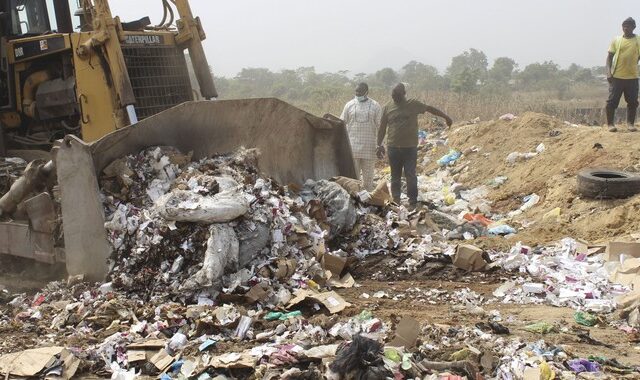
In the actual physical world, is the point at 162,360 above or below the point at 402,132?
below

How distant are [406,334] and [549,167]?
6305mm

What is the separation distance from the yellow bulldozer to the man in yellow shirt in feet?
15.2

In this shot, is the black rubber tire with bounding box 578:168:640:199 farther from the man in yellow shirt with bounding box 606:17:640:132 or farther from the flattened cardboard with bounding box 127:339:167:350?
the flattened cardboard with bounding box 127:339:167:350

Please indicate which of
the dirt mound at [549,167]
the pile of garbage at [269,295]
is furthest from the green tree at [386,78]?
the pile of garbage at [269,295]

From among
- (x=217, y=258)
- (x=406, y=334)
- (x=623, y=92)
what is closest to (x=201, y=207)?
(x=217, y=258)

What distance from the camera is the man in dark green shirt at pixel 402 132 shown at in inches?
333

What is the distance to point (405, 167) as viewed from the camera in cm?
875

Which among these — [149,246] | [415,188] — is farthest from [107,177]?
[415,188]

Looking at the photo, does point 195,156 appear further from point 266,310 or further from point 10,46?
point 10,46

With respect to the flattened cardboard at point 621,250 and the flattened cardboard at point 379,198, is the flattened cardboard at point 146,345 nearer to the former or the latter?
the flattened cardboard at point 379,198

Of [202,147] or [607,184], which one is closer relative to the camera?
[202,147]

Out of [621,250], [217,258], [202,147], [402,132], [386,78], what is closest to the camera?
[217,258]

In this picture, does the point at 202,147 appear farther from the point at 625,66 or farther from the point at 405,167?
the point at 625,66

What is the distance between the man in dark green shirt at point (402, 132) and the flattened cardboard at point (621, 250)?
11.4ft
